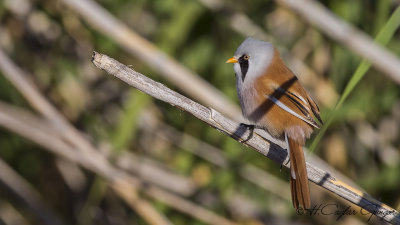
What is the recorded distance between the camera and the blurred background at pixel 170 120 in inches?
104

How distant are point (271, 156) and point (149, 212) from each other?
1158 mm

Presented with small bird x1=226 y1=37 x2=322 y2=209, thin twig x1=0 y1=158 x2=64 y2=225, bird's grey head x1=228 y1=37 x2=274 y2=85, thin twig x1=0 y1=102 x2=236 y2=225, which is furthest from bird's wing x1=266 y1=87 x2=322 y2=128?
thin twig x1=0 y1=158 x2=64 y2=225

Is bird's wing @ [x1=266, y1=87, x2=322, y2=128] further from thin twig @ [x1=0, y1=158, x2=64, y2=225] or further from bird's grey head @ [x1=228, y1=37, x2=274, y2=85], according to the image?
thin twig @ [x1=0, y1=158, x2=64, y2=225]

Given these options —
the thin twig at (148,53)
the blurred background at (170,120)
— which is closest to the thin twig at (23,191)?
the blurred background at (170,120)

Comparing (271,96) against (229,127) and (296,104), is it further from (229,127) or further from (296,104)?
(229,127)

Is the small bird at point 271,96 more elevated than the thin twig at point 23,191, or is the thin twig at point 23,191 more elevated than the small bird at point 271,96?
the small bird at point 271,96

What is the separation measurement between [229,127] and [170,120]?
1484 mm

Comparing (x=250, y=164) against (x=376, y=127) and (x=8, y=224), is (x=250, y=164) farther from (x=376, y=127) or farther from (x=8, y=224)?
(x=8, y=224)

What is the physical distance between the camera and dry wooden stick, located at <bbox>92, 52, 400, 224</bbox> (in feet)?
4.52

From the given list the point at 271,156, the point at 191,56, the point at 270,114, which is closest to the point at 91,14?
the point at 191,56

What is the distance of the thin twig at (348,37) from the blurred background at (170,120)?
0.41 m

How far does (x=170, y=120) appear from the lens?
9.86ft

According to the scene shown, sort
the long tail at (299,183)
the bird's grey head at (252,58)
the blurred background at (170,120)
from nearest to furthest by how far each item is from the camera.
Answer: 1. the long tail at (299,183)
2. the bird's grey head at (252,58)
3. the blurred background at (170,120)

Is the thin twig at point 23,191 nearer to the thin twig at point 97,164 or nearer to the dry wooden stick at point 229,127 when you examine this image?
the thin twig at point 97,164
